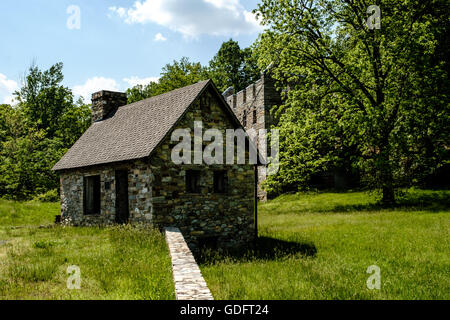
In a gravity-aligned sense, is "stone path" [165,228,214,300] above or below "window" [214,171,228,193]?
below

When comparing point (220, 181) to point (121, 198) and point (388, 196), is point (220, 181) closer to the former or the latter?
point (121, 198)

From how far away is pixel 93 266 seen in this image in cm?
838

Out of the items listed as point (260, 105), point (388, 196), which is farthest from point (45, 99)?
point (388, 196)

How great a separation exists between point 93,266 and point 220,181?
25.4 ft

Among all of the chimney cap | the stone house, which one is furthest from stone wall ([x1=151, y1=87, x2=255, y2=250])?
the chimney cap

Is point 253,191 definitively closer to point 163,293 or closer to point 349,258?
point 349,258

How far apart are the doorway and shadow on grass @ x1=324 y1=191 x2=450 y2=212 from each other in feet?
39.0

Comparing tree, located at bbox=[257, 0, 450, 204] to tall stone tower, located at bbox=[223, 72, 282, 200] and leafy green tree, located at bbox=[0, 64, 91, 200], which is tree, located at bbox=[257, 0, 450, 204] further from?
leafy green tree, located at bbox=[0, 64, 91, 200]

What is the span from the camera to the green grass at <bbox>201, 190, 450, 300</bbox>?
7797 mm

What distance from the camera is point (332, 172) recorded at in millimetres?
29000

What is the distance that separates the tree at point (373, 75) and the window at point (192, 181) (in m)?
8.51

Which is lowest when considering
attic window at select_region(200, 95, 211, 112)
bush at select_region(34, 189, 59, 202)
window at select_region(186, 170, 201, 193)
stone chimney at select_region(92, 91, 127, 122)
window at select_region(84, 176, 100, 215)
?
bush at select_region(34, 189, 59, 202)

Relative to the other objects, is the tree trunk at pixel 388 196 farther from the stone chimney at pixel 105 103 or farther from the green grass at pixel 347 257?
the stone chimney at pixel 105 103

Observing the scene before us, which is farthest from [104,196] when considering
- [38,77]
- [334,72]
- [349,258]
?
[38,77]
